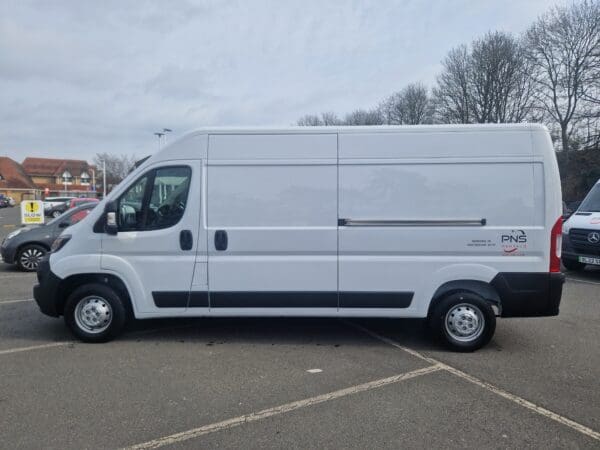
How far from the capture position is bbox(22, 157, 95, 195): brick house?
8220cm

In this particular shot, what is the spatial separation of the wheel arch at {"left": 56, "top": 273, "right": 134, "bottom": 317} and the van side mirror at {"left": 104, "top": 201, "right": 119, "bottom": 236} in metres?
0.51

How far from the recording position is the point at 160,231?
192 inches

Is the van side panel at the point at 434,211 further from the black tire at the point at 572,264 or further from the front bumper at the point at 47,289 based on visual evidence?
the black tire at the point at 572,264

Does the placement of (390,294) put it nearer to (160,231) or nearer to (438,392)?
(438,392)

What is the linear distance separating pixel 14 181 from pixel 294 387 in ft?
288

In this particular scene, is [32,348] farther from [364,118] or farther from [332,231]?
[364,118]

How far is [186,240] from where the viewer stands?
4852 mm

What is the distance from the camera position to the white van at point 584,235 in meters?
9.12

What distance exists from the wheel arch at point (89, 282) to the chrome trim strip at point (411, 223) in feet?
8.37

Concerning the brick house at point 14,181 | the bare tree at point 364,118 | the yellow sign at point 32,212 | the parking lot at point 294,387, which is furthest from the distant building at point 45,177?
the parking lot at point 294,387

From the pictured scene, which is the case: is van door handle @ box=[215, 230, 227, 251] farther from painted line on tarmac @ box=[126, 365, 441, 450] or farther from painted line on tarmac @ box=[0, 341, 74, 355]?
painted line on tarmac @ box=[0, 341, 74, 355]

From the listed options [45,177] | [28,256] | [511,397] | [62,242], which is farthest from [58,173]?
[511,397]

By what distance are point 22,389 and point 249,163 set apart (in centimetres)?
298

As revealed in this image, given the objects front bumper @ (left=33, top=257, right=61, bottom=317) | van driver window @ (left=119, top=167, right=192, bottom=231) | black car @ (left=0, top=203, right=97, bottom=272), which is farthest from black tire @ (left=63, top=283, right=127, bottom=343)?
black car @ (left=0, top=203, right=97, bottom=272)
